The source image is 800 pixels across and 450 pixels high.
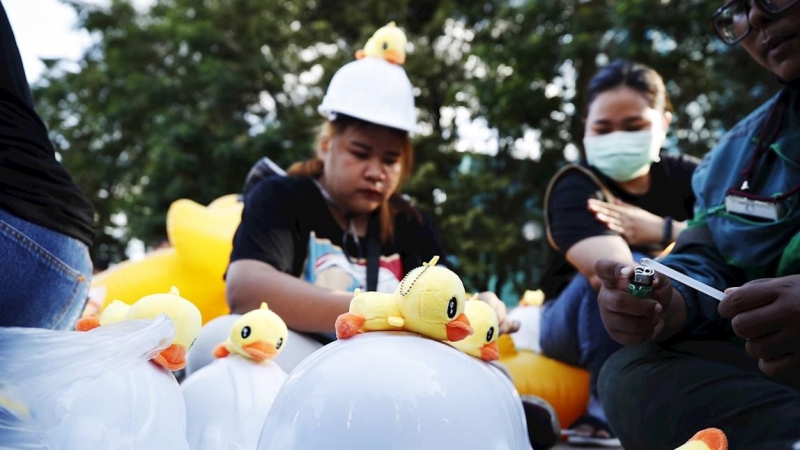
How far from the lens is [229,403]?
4.91ft

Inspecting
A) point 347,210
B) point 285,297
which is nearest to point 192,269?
point 347,210

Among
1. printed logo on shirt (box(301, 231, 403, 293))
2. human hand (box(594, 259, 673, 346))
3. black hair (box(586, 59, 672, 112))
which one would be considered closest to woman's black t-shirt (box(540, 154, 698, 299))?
black hair (box(586, 59, 672, 112))

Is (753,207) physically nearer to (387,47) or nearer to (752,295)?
(752,295)

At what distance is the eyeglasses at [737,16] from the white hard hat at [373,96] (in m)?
0.98

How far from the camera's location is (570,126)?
978 centimetres

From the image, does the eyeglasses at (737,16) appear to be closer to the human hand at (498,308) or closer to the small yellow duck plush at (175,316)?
the human hand at (498,308)

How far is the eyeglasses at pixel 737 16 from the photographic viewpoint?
152 cm

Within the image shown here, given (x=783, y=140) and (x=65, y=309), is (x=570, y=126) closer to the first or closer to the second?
(x=783, y=140)

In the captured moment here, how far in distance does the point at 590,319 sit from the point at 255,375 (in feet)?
4.81

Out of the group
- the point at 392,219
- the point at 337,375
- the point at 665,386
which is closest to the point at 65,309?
the point at 337,375

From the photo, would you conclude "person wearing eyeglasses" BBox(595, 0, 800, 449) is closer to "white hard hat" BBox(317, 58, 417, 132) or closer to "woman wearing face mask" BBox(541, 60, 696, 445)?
"woman wearing face mask" BBox(541, 60, 696, 445)

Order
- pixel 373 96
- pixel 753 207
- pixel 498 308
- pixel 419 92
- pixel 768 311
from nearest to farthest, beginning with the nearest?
1. pixel 768 311
2. pixel 753 207
3. pixel 498 308
4. pixel 373 96
5. pixel 419 92

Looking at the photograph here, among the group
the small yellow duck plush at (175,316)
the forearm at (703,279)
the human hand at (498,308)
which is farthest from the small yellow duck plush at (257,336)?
the forearm at (703,279)

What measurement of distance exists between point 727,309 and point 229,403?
0.91m
